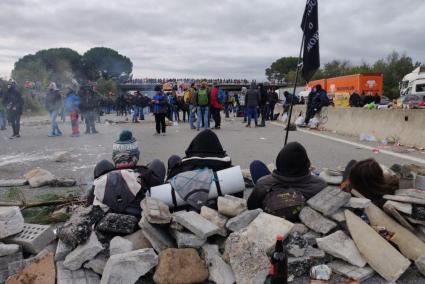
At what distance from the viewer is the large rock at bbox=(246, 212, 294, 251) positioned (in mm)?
3264

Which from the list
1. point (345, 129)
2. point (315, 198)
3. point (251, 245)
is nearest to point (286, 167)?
point (315, 198)

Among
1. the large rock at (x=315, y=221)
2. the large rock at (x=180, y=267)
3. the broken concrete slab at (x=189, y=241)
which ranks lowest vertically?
the large rock at (x=180, y=267)

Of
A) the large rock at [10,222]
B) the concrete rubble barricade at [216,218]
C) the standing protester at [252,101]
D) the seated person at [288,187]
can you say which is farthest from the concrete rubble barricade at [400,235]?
the standing protester at [252,101]

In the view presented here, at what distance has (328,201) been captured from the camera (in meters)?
3.64

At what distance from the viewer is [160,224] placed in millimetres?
3471

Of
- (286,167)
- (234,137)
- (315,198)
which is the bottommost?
(234,137)

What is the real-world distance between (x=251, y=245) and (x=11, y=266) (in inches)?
74.6

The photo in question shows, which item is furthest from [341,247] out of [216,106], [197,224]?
[216,106]

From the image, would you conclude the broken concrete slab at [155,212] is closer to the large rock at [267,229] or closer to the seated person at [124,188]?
the seated person at [124,188]

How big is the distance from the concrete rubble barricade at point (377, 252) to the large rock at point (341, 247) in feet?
0.14

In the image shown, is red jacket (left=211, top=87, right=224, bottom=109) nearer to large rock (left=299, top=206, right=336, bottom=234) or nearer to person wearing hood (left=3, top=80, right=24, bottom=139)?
person wearing hood (left=3, top=80, right=24, bottom=139)

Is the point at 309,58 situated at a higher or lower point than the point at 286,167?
higher

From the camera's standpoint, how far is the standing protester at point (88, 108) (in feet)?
48.7

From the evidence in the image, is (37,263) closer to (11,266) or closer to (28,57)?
(11,266)
